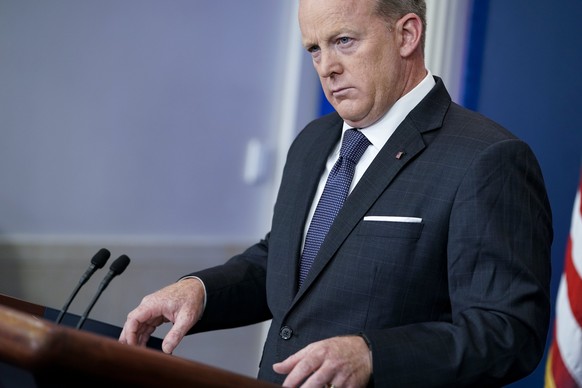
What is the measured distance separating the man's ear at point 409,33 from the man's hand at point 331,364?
0.71 m

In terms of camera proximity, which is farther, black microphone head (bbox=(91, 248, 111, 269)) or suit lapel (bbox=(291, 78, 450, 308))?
black microphone head (bbox=(91, 248, 111, 269))

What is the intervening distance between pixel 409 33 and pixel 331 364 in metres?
0.84

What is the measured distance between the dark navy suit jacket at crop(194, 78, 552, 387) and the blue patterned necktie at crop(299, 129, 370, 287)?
3 centimetres

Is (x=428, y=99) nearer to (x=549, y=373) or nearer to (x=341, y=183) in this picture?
(x=341, y=183)

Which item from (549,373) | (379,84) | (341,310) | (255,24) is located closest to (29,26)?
(255,24)

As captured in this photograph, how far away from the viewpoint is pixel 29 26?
308 centimetres

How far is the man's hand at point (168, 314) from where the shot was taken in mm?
1631

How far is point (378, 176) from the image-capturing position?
67.6 inches

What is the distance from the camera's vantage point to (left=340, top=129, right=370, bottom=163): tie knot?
1816 mm

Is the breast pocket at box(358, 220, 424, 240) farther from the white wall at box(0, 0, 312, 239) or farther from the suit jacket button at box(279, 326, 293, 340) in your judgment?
the white wall at box(0, 0, 312, 239)

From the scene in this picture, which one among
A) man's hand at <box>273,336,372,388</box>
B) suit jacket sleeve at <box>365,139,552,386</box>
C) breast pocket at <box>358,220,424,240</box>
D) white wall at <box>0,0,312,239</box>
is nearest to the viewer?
man's hand at <box>273,336,372,388</box>

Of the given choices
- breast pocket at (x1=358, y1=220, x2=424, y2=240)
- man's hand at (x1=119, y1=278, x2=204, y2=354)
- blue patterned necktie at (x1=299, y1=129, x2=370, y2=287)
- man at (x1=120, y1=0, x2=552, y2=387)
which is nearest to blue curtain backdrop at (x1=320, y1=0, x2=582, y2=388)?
man at (x1=120, y1=0, x2=552, y2=387)

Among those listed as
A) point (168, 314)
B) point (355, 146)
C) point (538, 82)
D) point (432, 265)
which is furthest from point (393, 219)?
point (538, 82)

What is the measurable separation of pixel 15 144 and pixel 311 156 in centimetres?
156
